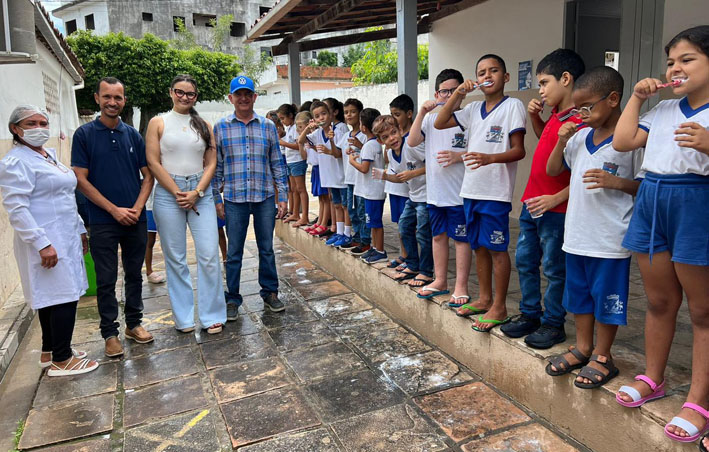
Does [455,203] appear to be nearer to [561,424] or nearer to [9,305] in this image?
[561,424]

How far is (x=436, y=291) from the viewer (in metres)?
3.84

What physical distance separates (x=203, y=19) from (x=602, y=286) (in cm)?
3941

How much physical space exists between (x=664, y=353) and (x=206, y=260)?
125 inches

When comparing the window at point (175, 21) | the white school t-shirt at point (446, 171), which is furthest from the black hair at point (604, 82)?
the window at point (175, 21)

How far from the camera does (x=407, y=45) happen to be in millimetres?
4793

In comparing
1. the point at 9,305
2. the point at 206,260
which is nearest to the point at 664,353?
the point at 206,260

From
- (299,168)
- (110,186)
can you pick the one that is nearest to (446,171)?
(110,186)

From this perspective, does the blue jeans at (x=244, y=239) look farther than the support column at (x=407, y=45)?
No

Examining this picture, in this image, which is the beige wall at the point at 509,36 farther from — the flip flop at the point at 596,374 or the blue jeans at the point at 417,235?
the flip flop at the point at 596,374

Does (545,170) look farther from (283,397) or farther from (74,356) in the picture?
(74,356)

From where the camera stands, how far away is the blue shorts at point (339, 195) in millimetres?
5652

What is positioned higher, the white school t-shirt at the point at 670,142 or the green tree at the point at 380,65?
the green tree at the point at 380,65

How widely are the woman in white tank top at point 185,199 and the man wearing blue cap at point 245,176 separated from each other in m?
0.22

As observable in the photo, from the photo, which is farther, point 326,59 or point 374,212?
point 326,59
